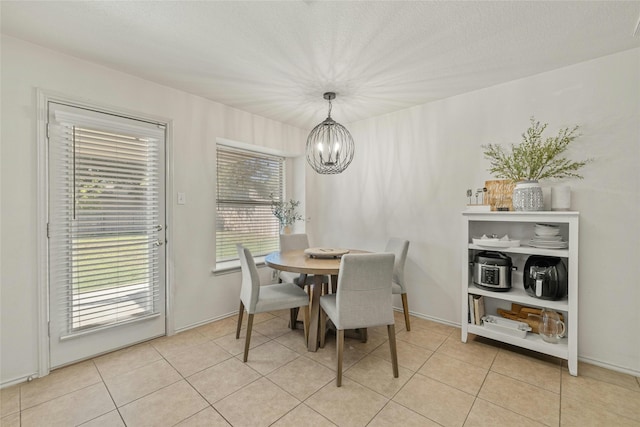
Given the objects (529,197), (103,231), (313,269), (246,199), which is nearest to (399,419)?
(313,269)

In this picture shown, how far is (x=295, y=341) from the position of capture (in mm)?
2562

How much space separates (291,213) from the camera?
13.4 feet

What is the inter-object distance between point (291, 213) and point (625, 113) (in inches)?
135

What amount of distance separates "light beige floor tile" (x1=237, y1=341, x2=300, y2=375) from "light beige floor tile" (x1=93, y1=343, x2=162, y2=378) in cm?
74

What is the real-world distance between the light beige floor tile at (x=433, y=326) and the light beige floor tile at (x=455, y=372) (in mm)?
520

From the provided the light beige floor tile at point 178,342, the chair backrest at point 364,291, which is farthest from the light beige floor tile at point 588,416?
the light beige floor tile at point 178,342

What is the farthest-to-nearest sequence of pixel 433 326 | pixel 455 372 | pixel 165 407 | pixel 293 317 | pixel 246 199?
pixel 246 199 < pixel 433 326 < pixel 293 317 < pixel 455 372 < pixel 165 407

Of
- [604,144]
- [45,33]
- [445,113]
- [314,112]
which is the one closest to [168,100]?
[45,33]

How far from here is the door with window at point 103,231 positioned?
6.93 feet

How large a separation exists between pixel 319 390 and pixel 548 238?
2.10 metres

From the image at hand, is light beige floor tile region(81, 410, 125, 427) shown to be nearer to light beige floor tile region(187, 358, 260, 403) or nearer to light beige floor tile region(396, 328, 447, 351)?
light beige floor tile region(187, 358, 260, 403)

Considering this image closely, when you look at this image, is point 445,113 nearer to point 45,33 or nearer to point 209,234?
point 209,234

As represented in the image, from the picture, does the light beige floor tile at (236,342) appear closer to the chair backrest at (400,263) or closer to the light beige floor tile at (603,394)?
the chair backrest at (400,263)

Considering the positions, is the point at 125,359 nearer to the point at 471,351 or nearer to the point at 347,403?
the point at 347,403
